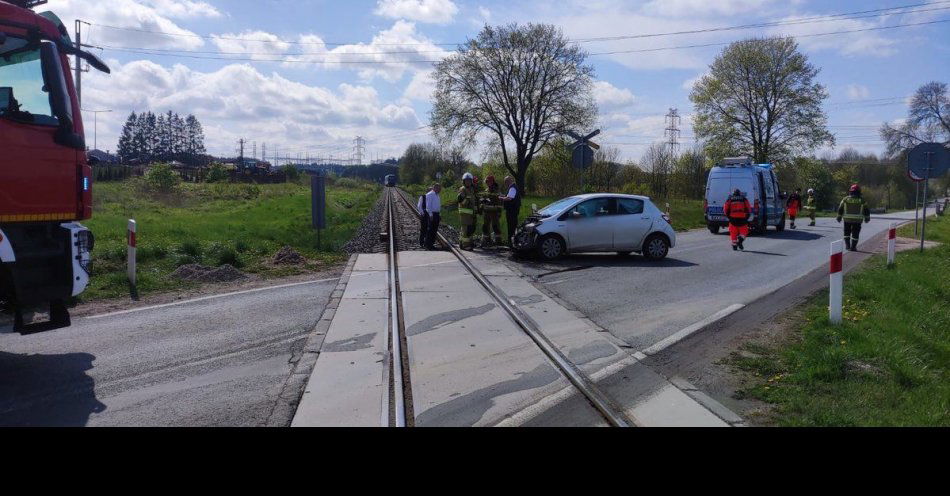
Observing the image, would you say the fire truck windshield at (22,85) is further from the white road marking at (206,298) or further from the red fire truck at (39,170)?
the white road marking at (206,298)

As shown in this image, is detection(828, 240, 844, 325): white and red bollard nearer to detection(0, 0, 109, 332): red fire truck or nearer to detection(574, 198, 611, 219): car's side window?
detection(574, 198, 611, 219): car's side window

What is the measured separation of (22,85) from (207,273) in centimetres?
648

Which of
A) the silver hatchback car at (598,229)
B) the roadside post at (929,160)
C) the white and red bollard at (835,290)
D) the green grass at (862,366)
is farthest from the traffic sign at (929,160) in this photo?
the white and red bollard at (835,290)

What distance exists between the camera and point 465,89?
43.9m

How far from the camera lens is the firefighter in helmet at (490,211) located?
56.9ft

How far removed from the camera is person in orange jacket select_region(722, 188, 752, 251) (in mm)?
18641

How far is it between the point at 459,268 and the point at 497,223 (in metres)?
4.14

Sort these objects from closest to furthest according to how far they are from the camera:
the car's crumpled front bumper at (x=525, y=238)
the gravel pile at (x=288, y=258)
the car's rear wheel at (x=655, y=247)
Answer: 1. the gravel pile at (x=288, y=258)
2. the car's crumpled front bumper at (x=525, y=238)
3. the car's rear wheel at (x=655, y=247)

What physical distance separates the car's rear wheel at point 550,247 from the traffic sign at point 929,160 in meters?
8.46

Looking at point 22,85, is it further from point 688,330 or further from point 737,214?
point 737,214

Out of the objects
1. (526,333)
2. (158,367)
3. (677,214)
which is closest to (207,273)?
(158,367)

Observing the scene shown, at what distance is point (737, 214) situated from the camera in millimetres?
18781

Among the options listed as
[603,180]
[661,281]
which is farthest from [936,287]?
[603,180]

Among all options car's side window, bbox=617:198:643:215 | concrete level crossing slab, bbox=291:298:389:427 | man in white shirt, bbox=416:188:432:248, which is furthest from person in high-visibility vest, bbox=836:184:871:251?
concrete level crossing slab, bbox=291:298:389:427
